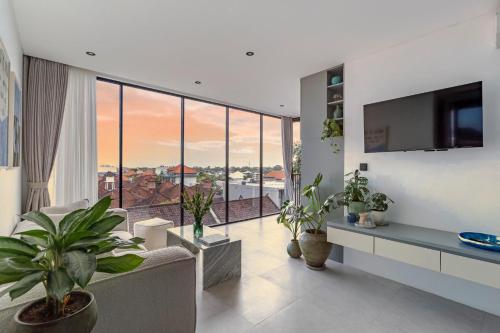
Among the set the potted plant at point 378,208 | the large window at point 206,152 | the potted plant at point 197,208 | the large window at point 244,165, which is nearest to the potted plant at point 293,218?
the potted plant at point 378,208

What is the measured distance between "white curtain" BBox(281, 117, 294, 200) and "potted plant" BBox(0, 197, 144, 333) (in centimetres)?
566

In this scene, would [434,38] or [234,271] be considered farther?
[234,271]

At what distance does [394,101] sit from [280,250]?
249cm

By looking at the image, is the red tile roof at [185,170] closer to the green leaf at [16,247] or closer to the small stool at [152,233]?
the small stool at [152,233]

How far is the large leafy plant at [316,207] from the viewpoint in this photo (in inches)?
119

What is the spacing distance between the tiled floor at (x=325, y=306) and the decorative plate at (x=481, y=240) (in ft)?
2.24

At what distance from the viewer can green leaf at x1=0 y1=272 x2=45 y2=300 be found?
0.69 meters

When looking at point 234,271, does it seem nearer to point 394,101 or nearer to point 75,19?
point 394,101

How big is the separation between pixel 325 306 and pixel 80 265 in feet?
7.06

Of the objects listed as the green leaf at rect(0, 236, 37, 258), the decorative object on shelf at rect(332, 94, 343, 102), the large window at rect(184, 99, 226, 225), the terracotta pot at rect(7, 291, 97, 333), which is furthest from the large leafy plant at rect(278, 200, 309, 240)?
the green leaf at rect(0, 236, 37, 258)

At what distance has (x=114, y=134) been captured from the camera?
152 inches

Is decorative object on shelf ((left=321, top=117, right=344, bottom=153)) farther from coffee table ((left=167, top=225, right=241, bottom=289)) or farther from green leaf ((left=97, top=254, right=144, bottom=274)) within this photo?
green leaf ((left=97, top=254, right=144, bottom=274))

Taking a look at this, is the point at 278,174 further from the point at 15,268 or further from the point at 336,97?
the point at 15,268

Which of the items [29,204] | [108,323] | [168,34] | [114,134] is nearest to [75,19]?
[168,34]
